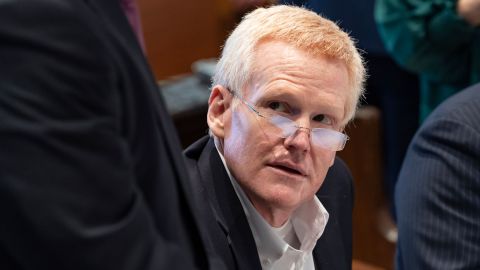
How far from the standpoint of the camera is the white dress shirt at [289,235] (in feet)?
3.96

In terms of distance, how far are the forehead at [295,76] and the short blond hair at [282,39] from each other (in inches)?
0.4

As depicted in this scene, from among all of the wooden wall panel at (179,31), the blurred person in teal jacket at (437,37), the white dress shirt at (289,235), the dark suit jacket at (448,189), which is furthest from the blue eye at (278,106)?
the wooden wall panel at (179,31)

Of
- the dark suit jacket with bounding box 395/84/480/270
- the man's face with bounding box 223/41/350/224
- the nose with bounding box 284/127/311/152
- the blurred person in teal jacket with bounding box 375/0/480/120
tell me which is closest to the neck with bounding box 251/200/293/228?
the man's face with bounding box 223/41/350/224

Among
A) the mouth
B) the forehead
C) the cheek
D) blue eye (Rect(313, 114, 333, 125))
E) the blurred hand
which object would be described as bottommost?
the blurred hand

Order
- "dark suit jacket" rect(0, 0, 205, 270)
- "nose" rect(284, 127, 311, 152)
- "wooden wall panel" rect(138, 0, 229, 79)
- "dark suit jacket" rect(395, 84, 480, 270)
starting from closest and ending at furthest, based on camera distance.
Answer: "dark suit jacket" rect(0, 0, 205, 270), "nose" rect(284, 127, 311, 152), "dark suit jacket" rect(395, 84, 480, 270), "wooden wall panel" rect(138, 0, 229, 79)

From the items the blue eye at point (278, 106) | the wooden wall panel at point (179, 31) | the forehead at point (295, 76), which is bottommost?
the wooden wall panel at point (179, 31)

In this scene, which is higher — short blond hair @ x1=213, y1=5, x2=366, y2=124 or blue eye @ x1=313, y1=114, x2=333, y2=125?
short blond hair @ x1=213, y1=5, x2=366, y2=124

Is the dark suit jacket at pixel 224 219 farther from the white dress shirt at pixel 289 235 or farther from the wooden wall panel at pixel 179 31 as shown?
the wooden wall panel at pixel 179 31

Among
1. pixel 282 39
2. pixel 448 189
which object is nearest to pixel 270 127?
pixel 282 39

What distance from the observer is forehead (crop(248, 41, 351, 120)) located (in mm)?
1164

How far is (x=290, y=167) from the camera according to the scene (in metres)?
1.14

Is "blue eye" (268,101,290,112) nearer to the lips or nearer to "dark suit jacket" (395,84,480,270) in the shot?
the lips

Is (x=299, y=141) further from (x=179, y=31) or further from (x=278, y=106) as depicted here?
(x=179, y=31)

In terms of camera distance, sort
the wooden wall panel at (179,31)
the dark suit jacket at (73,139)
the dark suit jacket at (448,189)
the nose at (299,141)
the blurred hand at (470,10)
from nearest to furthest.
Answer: the dark suit jacket at (73,139) → the nose at (299,141) → the dark suit jacket at (448,189) → the blurred hand at (470,10) → the wooden wall panel at (179,31)
